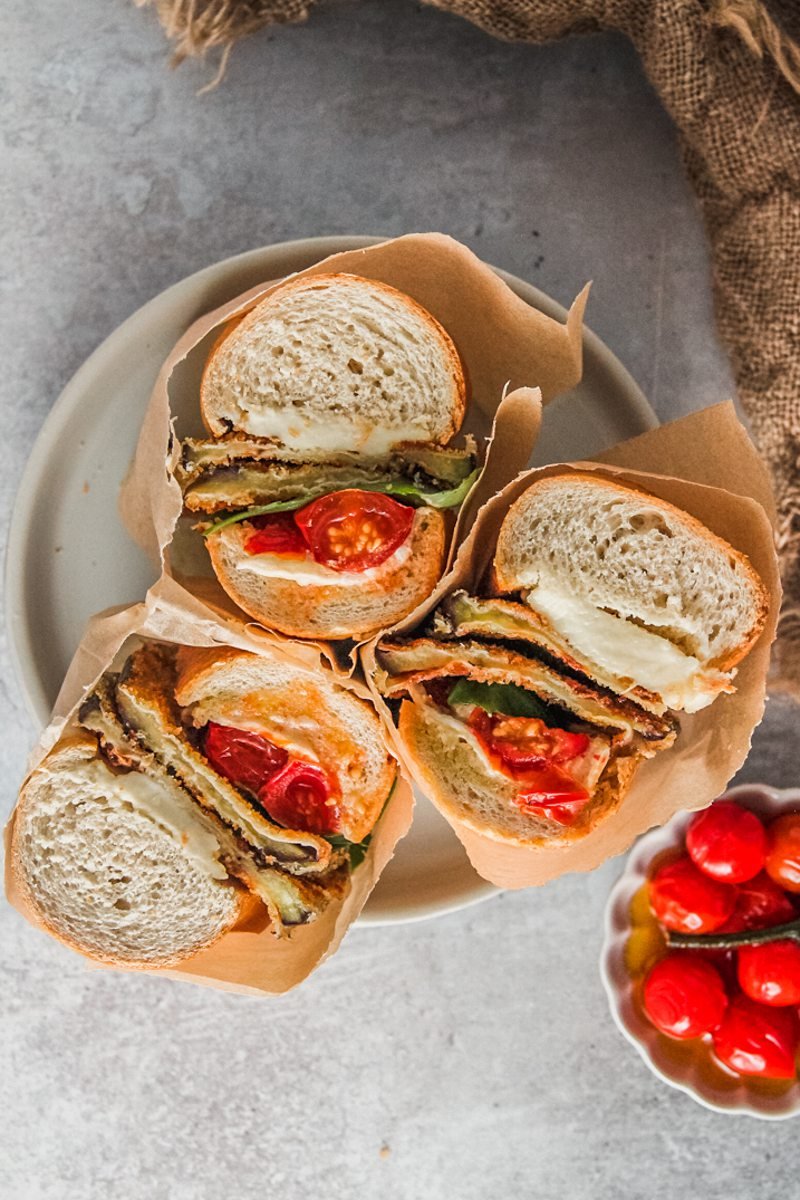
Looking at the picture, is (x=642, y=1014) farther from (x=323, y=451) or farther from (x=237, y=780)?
(x=323, y=451)

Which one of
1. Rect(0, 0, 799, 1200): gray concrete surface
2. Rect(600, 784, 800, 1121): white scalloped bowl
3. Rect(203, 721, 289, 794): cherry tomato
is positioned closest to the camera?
Rect(203, 721, 289, 794): cherry tomato

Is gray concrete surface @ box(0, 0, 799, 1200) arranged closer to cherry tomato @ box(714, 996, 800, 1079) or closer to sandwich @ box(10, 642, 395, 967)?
cherry tomato @ box(714, 996, 800, 1079)

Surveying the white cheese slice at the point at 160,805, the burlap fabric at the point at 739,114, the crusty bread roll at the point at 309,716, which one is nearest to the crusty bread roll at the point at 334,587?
the crusty bread roll at the point at 309,716

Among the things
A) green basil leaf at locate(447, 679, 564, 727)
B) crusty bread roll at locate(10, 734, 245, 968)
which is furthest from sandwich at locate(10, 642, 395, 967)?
green basil leaf at locate(447, 679, 564, 727)

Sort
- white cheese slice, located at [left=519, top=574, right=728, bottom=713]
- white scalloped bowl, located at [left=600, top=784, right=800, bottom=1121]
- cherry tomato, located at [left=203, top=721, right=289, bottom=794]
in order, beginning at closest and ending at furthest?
white cheese slice, located at [left=519, top=574, right=728, bottom=713]
cherry tomato, located at [left=203, top=721, right=289, bottom=794]
white scalloped bowl, located at [left=600, top=784, right=800, bottom=1121]

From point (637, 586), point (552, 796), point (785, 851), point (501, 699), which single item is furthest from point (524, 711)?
point (785, 851)

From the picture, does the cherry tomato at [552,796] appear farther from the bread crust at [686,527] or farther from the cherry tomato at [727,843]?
the cherry tomato at [727,843]

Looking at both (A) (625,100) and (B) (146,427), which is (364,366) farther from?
(A) (625,100)
